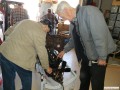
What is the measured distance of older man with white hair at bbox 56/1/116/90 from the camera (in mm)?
1930

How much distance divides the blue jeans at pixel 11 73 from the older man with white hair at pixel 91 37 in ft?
2.15

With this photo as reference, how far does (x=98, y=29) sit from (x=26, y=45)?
2.46ft

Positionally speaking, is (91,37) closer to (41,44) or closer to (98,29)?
(98,29)

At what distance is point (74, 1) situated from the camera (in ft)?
24.8

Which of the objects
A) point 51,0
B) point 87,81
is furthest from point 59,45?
point 51,0

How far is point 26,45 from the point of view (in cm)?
204

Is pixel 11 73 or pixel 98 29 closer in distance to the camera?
pixel 98 29

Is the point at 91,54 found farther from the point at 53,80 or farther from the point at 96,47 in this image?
the point at 53,80

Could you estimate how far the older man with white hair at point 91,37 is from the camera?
6.33 ft

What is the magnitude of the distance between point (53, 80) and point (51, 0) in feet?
18.9

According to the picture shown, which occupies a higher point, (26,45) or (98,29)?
(98,29)

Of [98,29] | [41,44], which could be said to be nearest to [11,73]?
[41,44]

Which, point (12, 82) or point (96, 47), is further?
point (12, 82)

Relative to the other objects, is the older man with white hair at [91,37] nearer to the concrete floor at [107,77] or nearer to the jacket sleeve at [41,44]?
the jacket sleeve at [41,44]
